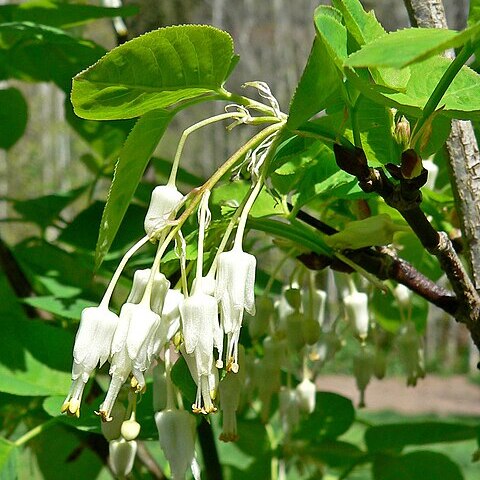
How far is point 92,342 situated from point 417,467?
2.25ft

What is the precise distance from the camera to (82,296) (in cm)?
100

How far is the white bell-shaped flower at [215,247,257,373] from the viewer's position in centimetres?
61

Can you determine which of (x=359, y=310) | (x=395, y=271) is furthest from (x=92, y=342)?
(x=359, y=310)

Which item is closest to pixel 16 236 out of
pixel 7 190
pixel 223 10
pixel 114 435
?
pixel 7 190

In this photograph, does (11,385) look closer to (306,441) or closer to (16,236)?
(306,441)

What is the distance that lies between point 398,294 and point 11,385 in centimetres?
48

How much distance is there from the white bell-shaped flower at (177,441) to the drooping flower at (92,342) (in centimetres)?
11

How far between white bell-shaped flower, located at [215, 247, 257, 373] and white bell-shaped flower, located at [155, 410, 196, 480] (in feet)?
0.37

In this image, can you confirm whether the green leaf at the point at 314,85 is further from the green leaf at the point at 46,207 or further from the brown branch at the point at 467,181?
the green leaf at the point at 46,207

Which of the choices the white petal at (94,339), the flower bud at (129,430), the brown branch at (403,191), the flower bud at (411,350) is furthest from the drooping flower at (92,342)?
the flower bud at (411,350)

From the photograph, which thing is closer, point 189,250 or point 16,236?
point 189,250

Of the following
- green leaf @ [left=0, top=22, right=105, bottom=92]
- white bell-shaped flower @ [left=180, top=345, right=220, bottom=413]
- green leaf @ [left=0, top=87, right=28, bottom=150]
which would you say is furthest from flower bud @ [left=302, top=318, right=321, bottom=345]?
green leaf @ [left=0, top=87, right=28, bottom=150]

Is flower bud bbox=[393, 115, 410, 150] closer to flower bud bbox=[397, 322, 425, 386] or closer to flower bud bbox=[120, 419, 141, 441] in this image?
flower bud bbox=[120, 419, 141, 441]

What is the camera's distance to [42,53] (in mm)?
1193
